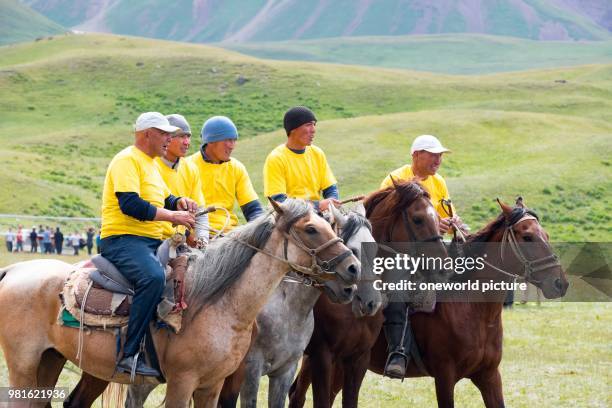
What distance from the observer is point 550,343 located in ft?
67.7

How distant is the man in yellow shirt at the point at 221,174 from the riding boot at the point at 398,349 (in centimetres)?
194

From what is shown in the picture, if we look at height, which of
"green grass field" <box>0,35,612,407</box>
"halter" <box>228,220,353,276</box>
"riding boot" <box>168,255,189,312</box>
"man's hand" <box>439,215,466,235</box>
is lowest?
"riding boot" <box>168,255,189,312</box>

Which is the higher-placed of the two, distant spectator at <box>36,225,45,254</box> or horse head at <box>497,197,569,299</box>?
distant spectator at <box>36,225,45,254</box>

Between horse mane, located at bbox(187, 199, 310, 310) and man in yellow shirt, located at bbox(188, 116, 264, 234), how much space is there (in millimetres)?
1739

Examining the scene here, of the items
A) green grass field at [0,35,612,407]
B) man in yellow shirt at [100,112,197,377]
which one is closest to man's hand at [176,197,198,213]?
man in yellow shirt at [100,112,197,377]

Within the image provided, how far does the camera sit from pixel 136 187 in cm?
873

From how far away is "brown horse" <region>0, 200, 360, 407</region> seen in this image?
8.44 m

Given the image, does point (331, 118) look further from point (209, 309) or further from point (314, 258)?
point (314, 258)

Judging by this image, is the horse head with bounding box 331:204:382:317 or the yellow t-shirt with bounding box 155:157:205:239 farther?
the yellow t-shirt with bounding box 155:157:205:239

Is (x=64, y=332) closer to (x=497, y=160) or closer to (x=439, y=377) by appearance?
(x=439, y=377)

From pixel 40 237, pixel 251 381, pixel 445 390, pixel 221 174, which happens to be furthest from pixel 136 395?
pixel 40 237

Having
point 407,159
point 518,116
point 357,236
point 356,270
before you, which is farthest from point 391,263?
point 518,116

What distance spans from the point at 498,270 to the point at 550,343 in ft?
35.1

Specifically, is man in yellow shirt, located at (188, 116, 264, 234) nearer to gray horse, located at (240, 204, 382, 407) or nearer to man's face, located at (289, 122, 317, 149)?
man's face, located at (289, 122, 317, 149)
